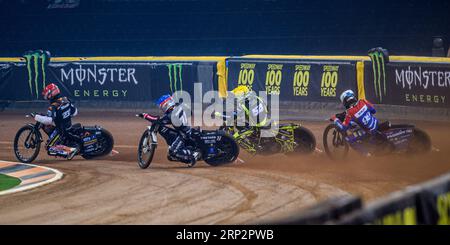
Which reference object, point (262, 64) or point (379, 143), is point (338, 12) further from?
point (379, 143)

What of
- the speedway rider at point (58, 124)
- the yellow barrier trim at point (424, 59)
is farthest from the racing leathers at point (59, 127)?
the yellow barrier trim at point (424, 59)

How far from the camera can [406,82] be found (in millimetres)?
21234

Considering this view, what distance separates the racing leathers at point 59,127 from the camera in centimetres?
1680

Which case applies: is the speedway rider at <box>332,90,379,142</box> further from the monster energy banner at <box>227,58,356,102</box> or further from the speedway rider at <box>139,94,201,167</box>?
the monster energy banner at <box>227,58,356,102</box>

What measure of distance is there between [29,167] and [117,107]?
29.3 feet

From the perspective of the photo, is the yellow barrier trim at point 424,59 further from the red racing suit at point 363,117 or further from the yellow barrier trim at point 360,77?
the red racing suit at point 363,117

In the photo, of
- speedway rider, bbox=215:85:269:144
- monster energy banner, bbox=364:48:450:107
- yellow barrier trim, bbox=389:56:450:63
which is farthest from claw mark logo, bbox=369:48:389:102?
speedway rider, bbox=215:85:269:144

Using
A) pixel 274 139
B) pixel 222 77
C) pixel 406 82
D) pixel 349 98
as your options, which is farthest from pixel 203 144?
pixel 222 77

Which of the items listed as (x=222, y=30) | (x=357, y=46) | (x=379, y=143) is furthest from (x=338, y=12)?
(x=379, y=143)

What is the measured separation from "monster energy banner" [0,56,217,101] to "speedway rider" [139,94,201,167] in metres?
8.28

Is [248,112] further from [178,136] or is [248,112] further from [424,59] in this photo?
[424,59]

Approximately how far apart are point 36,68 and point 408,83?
11.1 m

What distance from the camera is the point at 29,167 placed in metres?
16.2

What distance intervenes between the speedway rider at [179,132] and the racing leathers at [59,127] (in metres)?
2.17
